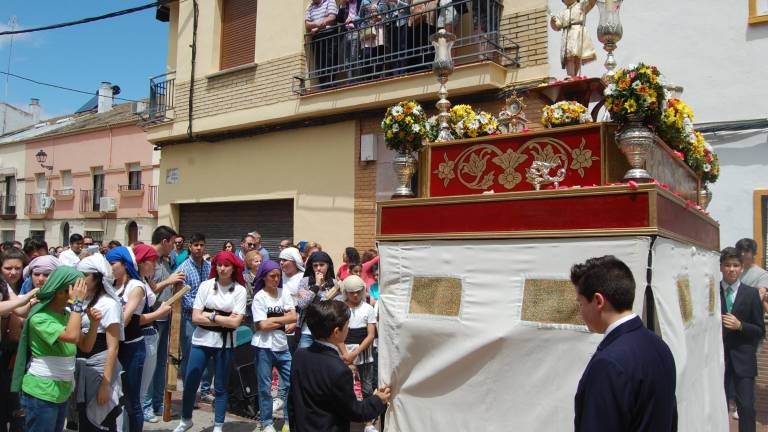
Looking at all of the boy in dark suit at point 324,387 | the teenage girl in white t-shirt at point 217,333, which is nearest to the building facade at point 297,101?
the teenage girl in white t-shirt at point 217,333

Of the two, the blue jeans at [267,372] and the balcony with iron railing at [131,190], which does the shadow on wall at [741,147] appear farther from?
the balcony with iron railing at [131,190]

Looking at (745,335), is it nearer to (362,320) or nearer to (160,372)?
(362,320)

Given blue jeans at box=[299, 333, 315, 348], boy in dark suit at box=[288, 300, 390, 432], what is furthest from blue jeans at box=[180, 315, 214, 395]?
boy in dark suit at box=[288, 300, 390, 432]

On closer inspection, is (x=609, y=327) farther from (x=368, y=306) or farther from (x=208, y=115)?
(x=208, y=115)

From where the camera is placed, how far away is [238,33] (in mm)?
12133

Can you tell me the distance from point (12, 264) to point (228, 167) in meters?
6.52

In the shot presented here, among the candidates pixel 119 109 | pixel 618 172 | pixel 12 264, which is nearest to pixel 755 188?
pixel 618 172

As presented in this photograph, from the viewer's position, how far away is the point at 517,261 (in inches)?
157

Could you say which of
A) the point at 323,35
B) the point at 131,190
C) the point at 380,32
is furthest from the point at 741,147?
the point at 131,190

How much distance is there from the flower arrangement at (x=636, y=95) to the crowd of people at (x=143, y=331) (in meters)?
2.04

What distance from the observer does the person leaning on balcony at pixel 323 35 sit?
10.3m

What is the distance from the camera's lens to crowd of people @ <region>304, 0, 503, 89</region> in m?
8.95

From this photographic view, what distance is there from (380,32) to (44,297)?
6.94 m

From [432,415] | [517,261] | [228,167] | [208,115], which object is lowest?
[432,415]
